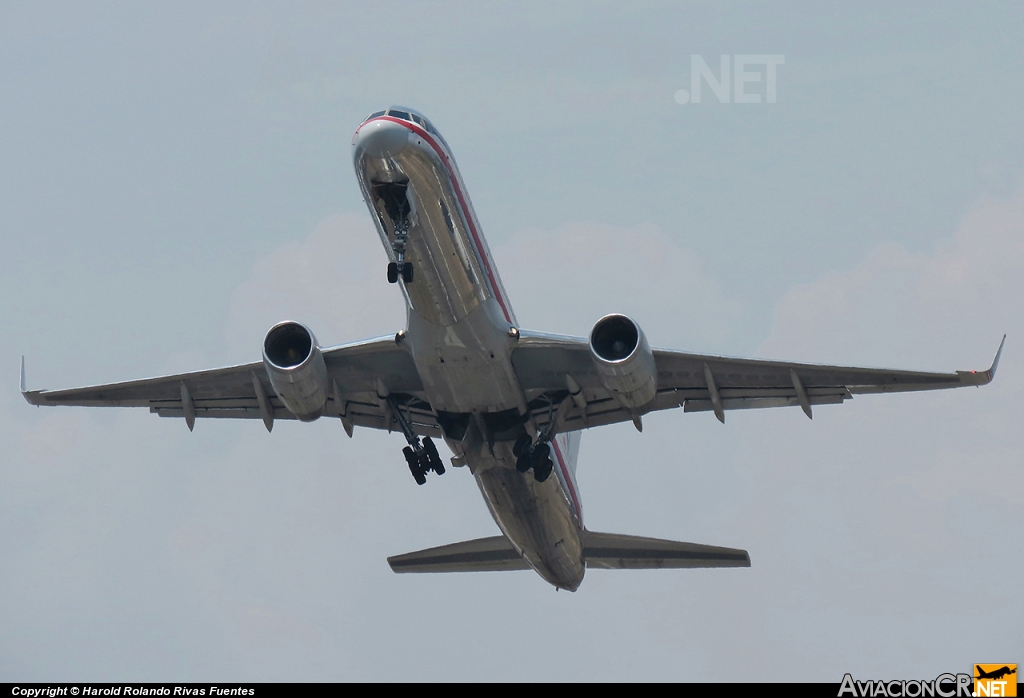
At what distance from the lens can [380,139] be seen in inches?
1081

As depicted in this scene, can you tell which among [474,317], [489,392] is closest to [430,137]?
[474,317]

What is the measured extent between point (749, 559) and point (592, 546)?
3817 millimetres

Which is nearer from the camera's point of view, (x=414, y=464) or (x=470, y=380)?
(x=470, y=380)

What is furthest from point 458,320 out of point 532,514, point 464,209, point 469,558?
point 469,558

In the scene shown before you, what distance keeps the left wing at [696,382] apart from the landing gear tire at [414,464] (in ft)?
8.60

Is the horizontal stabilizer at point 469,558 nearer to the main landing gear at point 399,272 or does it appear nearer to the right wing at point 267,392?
the right wing at point 267,392

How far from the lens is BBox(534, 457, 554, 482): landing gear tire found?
32031mm

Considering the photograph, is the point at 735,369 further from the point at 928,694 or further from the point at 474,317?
the point at 928,694

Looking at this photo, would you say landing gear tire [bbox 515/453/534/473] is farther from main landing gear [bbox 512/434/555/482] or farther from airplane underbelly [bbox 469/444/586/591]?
airplane underbelly [bbox 469/444/586/591]

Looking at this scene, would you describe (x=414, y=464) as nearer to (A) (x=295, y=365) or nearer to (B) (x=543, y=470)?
(B) (x=543, y=470)

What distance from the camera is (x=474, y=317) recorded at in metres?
29.6

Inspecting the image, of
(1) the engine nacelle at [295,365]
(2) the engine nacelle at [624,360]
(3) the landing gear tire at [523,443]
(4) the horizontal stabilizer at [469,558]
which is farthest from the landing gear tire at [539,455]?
(4) the horizontal stabilizer at [469,558]

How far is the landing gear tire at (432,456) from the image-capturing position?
1286 inches

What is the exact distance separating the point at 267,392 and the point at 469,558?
7.60m
